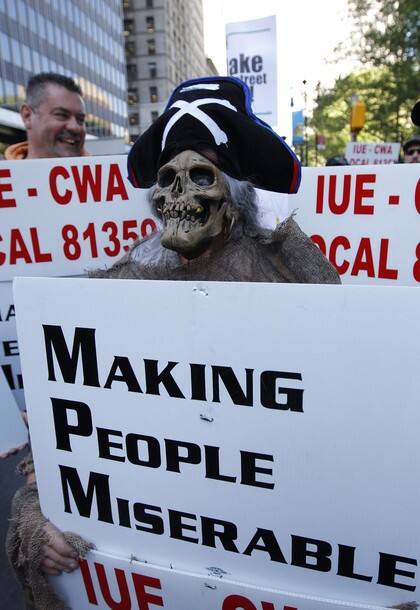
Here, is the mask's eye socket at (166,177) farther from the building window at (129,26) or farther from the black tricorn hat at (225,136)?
the building window at (129,26)

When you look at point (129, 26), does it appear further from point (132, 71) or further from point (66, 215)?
point (66, 215)

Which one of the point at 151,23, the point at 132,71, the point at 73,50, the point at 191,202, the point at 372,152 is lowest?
the point at 191,202

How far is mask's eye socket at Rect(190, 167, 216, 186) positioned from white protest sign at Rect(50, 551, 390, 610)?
88cm

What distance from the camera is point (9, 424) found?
1528mm

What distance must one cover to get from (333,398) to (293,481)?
0.61 ft

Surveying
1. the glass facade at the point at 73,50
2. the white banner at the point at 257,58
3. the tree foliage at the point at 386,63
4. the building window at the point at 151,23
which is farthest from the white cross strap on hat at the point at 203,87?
the building window at the point at 151,23

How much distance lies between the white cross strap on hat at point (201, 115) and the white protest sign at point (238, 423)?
1.53 ft

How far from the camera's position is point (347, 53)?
14227 millimetres

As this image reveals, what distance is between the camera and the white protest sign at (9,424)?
153 cm

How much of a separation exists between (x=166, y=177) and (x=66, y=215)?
1171mm

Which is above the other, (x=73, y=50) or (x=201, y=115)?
(x=73, y=50)

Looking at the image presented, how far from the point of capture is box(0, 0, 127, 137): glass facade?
2325 centimetres

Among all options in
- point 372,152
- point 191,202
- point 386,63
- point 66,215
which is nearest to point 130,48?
point 386,63

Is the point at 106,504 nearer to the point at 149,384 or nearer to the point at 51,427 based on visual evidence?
the point at 51,427
